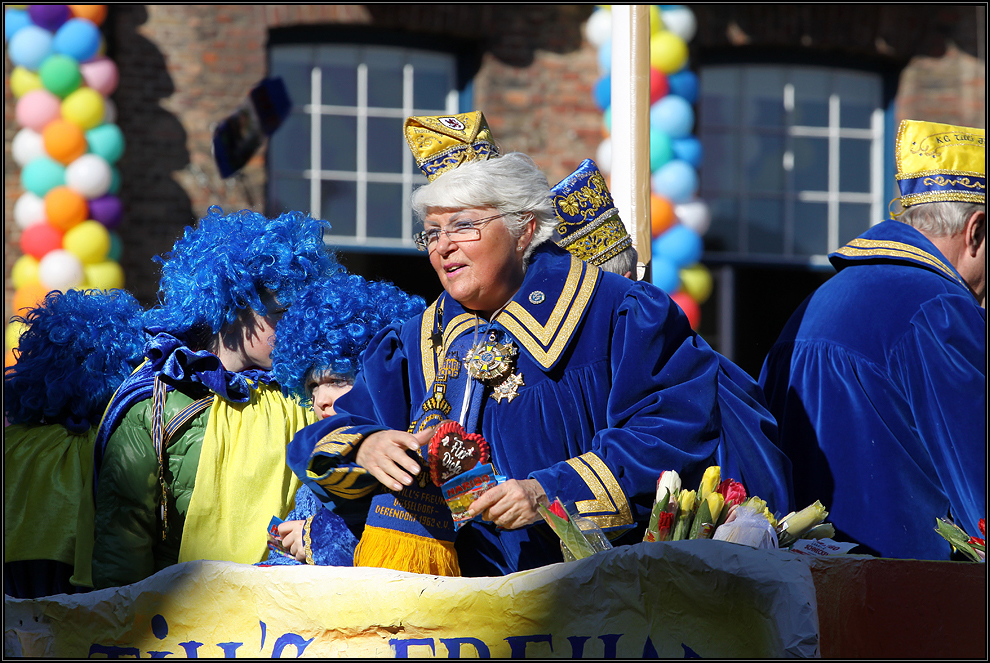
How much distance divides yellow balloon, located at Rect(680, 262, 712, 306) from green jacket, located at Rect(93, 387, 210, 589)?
4.50 metres

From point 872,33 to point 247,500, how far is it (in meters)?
6.66

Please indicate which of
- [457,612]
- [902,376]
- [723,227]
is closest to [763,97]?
[723,227]

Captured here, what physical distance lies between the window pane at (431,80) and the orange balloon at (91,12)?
2.17 m

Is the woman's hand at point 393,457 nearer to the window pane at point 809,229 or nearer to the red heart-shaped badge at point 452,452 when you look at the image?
the red heart-shaped badge at point 452,452

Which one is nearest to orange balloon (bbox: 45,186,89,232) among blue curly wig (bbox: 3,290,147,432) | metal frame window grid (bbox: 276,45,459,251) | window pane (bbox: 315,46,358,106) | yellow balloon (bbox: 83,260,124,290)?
yellow balloon (bbox: 83,260,124,290)

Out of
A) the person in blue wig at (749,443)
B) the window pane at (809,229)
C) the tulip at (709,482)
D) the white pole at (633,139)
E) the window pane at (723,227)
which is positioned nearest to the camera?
the tulip at (709,482)

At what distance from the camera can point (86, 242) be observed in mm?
6199

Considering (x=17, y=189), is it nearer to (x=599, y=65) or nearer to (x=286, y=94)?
(x=286, y=94)

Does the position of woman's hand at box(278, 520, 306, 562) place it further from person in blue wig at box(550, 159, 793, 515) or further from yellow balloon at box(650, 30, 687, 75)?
yellow balloon at box(650, 30, 687, 75)

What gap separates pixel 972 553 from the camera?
2.31m

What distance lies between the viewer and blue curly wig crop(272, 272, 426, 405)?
9.32 feet

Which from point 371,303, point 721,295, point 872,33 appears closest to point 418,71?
point 721,295

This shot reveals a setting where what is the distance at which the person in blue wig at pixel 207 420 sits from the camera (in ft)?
9.29

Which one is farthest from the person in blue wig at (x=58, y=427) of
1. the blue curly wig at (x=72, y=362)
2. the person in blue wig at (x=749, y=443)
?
the person in blue wig at (x=749, y=443)
